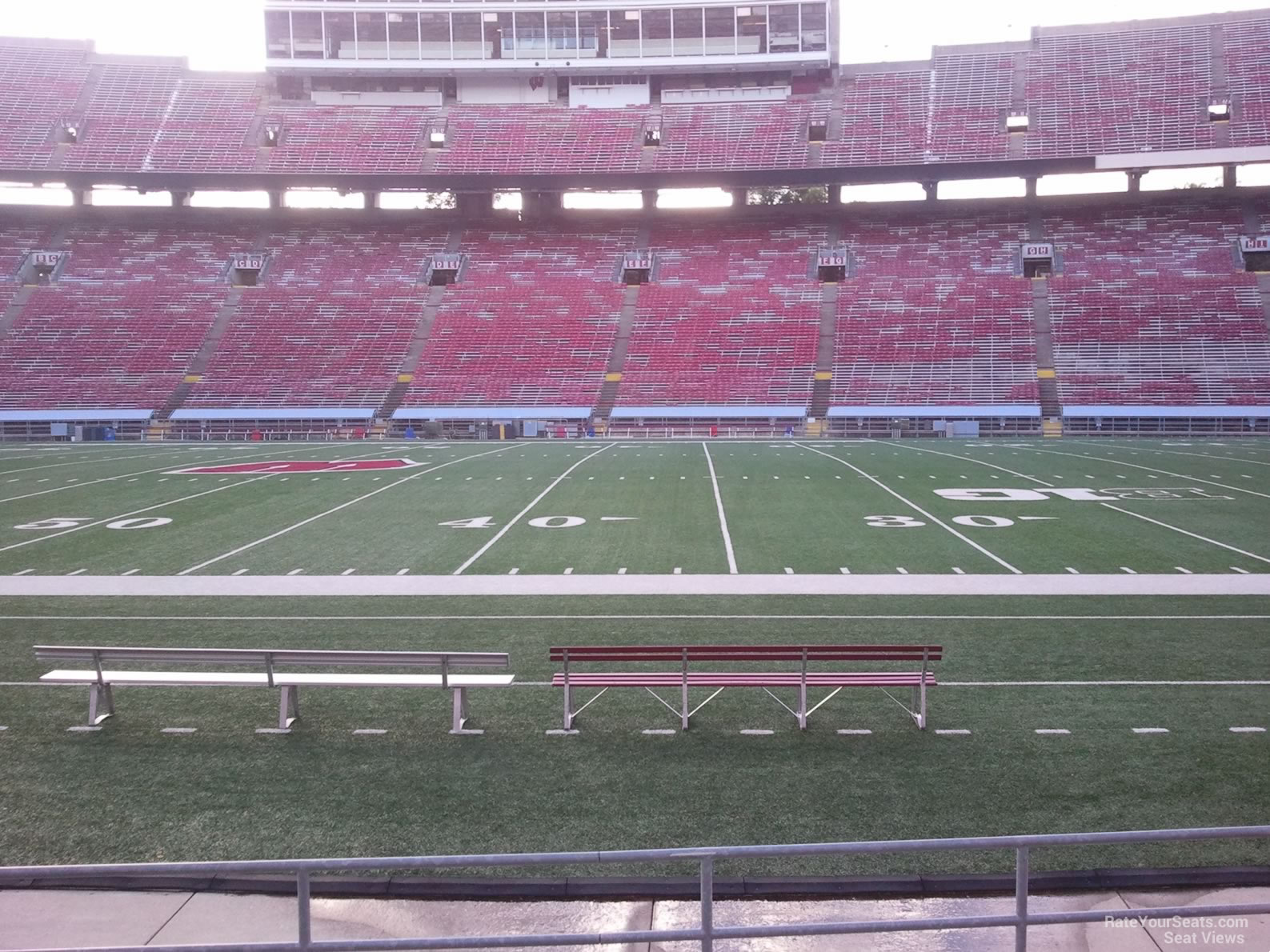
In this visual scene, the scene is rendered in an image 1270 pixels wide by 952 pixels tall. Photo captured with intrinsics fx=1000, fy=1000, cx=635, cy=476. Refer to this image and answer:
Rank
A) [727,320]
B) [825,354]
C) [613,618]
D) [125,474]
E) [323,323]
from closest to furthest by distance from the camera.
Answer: [613,618] < [125,474] < [825,354] < [727,320] < [323,323]

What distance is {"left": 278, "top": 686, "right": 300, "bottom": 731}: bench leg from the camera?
8688 millimetres

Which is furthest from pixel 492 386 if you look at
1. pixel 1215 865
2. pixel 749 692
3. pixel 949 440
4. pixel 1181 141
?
pixel 1215 865

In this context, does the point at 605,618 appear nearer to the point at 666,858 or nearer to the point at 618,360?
the point at 666,858

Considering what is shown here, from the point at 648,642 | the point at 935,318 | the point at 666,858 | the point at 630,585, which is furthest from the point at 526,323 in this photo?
the point at 666,858

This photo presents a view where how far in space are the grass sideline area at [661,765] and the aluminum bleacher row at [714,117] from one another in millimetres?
46472

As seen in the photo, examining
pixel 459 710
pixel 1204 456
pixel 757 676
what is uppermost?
pixel 757 676

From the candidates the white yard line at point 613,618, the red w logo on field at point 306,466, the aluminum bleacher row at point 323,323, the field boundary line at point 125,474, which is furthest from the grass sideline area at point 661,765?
the aluminum bleacher row at point 323,323

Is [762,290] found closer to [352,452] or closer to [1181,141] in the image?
[1181,141]

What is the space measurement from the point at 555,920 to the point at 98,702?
18.1 feet

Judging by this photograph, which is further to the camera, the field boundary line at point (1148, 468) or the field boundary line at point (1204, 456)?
the field boundary line at point (1204, 456)

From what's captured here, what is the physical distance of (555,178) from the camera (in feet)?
176

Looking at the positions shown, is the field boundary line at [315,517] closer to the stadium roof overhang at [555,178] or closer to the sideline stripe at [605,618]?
the sideline stripe at [605,618]

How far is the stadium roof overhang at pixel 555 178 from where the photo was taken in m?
51.8

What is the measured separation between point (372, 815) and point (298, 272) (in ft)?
172
